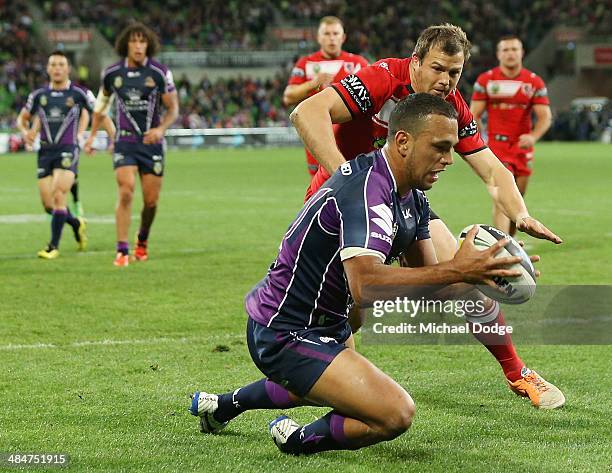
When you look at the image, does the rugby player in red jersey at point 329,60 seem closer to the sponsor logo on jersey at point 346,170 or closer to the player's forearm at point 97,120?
the player's forearm at point 97,120

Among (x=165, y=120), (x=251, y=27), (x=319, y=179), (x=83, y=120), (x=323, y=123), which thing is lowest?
(x=251, y=27)

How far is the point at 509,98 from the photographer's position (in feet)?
42.0

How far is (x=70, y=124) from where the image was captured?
1342 cm

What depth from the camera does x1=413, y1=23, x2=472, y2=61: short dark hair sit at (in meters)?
5.61

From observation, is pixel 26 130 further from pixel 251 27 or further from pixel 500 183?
pixel 251 27

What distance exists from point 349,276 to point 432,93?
176cm

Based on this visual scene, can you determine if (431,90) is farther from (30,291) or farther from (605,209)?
(605,209)

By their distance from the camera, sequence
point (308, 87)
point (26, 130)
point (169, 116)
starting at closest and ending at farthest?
point (308, 87) → point (169, 116) → point (26, 130)

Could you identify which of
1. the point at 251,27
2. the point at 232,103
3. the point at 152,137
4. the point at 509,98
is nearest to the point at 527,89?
the point at 509,98

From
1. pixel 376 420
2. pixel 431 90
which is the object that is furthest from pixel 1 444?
pixel 431 90

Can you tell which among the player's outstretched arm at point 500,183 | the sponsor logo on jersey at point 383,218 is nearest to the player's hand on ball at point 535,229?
the player's outstretched arm at point 500,183

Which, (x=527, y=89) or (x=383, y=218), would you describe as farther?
(x=527, y=89)

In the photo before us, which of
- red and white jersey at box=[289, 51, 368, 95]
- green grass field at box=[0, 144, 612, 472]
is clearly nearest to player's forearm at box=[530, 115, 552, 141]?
green grass field at box=[0, 144, 612, 472]

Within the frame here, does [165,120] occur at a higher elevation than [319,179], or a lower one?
lower
